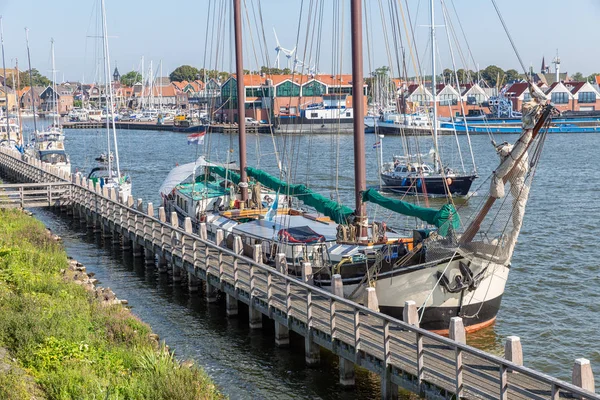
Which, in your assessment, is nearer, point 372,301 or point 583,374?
point 583,374

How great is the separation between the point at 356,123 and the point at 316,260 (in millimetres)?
4064

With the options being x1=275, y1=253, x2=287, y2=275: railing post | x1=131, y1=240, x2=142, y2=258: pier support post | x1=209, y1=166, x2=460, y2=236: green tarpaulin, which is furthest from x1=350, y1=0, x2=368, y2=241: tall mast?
x1=131, y1=240, x2=142, y2=258: pier support post

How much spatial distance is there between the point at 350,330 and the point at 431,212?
587cm

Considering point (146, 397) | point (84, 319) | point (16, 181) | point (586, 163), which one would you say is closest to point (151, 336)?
point (84, 319)

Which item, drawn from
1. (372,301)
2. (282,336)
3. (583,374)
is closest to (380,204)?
(282,336)

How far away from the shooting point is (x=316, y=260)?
77.8ft

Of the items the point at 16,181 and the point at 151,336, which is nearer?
the point at 151,336

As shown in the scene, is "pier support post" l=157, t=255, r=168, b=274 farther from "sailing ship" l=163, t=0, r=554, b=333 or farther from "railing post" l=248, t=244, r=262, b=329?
"railing post" l=248, t=244, r=262, b=329

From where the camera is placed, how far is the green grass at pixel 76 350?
14.8m

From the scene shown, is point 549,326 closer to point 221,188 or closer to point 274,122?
point 221,188

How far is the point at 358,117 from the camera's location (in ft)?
79.9

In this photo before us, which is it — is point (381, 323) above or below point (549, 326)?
above

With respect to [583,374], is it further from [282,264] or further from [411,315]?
[282,264]

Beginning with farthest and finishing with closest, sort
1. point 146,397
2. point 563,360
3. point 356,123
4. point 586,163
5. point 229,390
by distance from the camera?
point 586,163, point 356,123, point 563,360, point 229,390, point 146,397
